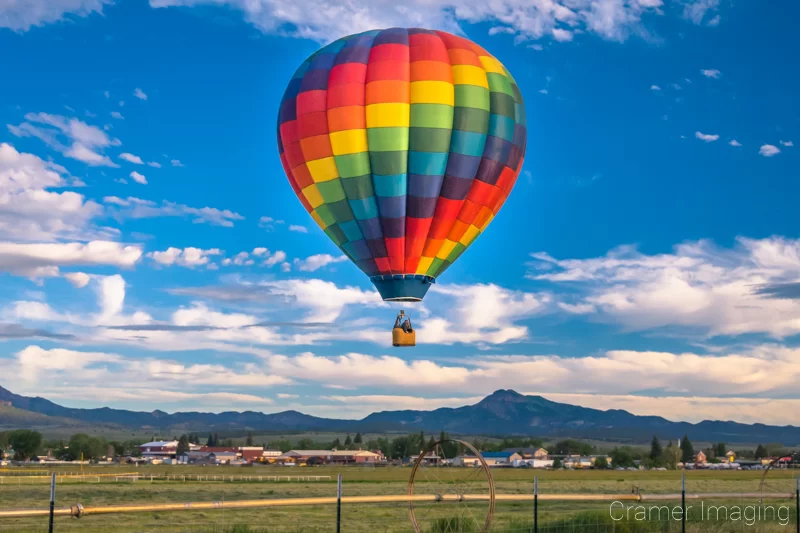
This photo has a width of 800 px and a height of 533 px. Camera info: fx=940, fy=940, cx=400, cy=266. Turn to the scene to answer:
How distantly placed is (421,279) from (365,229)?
2725 mm

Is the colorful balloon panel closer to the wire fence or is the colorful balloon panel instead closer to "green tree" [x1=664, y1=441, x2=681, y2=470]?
the wire fence

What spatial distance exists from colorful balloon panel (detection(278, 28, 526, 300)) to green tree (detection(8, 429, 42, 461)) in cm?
17598

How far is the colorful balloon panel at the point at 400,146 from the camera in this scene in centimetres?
3222

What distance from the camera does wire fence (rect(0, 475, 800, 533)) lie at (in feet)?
78.3

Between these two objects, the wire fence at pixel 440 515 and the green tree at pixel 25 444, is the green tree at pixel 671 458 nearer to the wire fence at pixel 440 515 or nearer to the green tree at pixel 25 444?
the wire fence at pixel 440 515

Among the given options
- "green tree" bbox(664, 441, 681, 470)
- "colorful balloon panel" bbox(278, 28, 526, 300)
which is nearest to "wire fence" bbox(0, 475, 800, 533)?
"colorful balloon panel" bbox(278, 28, 526, 300)

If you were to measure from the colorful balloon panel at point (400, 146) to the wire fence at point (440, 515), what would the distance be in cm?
902

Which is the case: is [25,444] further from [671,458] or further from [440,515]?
[440,515]

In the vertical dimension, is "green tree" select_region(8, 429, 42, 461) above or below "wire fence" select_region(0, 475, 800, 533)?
below

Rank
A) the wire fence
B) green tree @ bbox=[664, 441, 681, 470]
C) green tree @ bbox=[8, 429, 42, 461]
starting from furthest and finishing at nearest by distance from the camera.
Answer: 1. green tree @ bbox=[8, 429, 42, 461]
2. green tree @ bbox=[664, 441, 681, 470]
3. the wire fence

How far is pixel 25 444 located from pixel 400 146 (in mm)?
181108

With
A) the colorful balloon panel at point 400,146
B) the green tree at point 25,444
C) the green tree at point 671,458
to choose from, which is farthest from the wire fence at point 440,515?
the green tree at point 25,444

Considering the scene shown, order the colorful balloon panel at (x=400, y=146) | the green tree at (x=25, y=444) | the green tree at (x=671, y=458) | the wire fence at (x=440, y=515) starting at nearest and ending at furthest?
the wire fence at (x=440, y=515) < the colorful balloon panel at (x=400, y=146) < the green tree at (x=671, y=458) < the green tree at (x=25, y=444)

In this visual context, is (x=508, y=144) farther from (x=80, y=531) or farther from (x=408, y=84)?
(x=80, y=531)
